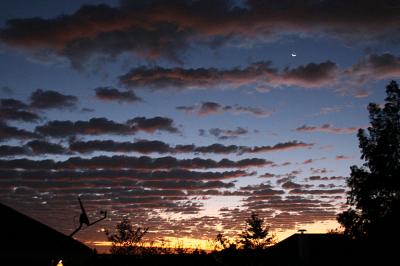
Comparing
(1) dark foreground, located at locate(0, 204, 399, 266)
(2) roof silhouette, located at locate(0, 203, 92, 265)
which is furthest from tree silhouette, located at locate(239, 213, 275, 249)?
(2) roof silhouette, located at locate(0, 203, 92, 265)

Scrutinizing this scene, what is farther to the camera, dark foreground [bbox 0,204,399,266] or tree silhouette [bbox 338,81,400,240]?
tree silhouette [bbox 338,81,400,240]

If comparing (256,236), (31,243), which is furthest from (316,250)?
(31,243)

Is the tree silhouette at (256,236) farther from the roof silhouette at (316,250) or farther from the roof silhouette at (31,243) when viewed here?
the roof silhouette at (31,243)

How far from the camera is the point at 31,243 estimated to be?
12.9m

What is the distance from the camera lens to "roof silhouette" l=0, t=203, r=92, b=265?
12281 millimetres

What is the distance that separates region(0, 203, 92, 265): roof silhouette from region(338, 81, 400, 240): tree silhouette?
112 feet

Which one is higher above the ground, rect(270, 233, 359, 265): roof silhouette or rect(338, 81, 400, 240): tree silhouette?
rect(338, 81, 400, 240): tree silhouette

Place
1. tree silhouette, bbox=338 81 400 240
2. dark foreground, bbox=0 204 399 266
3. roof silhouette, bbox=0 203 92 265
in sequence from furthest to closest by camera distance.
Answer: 1. tree silhouette, bbox=338 81 400 240
2. dark foreground, bbox=0 204 399 266
3. roof silhouette, bbox=0 203 92 265

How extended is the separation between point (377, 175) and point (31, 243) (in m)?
38.3

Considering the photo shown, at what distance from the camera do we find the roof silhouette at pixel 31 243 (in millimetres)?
12281

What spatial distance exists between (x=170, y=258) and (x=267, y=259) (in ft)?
47.5

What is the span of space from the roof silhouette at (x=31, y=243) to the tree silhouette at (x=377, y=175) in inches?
1340

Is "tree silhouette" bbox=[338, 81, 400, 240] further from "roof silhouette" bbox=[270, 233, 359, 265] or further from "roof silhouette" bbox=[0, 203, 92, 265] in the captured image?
"roof silhouette" bbox=[0, 203, 92, 265]

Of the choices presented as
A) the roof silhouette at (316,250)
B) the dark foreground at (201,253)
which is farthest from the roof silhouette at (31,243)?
the roof silhouette at (316,250)
